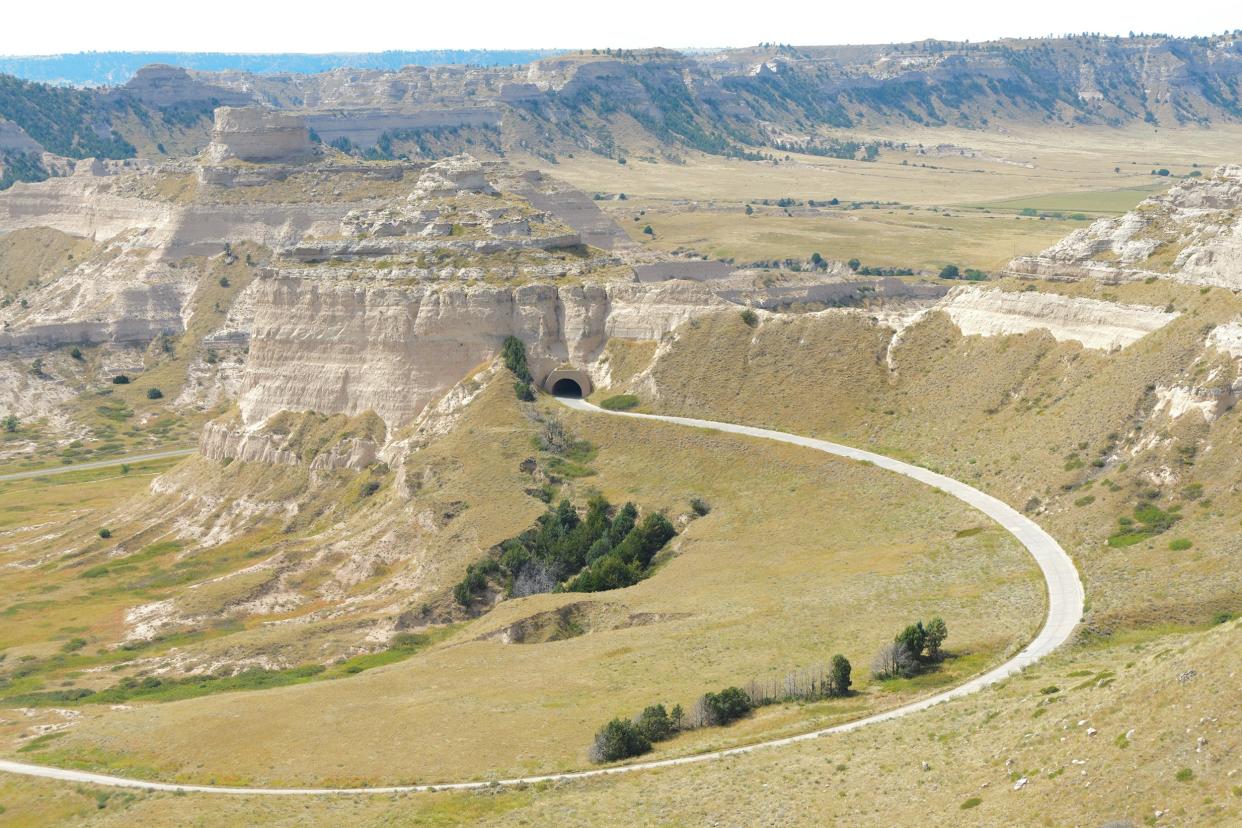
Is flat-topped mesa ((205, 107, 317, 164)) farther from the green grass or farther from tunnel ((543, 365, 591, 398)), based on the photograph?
the green grass

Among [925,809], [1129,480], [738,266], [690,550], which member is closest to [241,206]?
[738,266]

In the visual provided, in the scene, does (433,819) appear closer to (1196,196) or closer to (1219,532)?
(1219,532)

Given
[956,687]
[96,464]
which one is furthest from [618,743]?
[96,464]

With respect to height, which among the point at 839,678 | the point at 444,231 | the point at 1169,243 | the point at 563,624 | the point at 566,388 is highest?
the point at 444,231

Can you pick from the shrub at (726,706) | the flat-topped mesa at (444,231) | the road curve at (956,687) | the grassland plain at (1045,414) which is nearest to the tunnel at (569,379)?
the grassland plain at (1045,414)

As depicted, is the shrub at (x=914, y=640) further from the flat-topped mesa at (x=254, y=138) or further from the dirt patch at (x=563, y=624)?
the flat-topped mesa at (x=254, y=138)

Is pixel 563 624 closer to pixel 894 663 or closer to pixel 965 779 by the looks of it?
pixel 894 663
